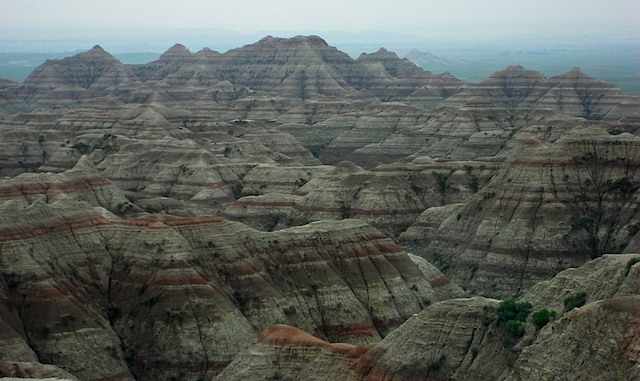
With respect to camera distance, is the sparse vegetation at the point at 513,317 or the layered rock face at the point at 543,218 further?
the layered rock face at the point at 543,218

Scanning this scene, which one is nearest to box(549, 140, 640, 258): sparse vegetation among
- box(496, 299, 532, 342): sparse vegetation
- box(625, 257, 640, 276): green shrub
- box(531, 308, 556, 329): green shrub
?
box(625, 257, 640, 276): green shrub

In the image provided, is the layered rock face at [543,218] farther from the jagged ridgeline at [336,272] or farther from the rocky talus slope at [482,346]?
the rocky talus slope at [482,346]

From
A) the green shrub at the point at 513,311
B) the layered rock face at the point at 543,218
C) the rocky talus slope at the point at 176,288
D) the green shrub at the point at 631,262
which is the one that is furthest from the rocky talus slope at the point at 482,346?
the layered rock face at the point at 543,218

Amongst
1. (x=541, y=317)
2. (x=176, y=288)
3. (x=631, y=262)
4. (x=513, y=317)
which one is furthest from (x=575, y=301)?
(x=176, y=288)

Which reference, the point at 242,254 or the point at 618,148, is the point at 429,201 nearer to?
the point at 618,148

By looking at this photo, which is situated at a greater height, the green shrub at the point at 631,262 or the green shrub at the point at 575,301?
the green shrub at the point at 631,262

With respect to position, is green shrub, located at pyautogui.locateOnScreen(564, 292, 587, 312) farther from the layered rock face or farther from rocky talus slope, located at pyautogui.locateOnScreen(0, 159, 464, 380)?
the layered rock face

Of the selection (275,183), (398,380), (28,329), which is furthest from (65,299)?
(275,183)
